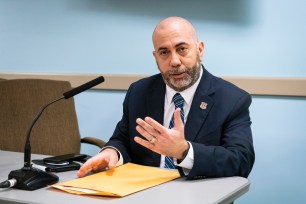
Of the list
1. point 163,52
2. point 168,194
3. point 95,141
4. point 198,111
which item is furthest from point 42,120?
point 168,194

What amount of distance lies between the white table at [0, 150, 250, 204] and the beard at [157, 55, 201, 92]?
1.98ft

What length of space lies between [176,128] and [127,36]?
1.62m

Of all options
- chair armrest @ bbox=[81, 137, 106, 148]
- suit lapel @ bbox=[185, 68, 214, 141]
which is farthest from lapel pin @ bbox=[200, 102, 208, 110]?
chair armrest @ bbox=[81, 137, 106, 148]

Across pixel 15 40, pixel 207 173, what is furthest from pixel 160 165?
pixel 15 40

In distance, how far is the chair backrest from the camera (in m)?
2.88

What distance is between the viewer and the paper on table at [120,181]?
1.51 meters

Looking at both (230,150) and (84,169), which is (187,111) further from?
(84,169)

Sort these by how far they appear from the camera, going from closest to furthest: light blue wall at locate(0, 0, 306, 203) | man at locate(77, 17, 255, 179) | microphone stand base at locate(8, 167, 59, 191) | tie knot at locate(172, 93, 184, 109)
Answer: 1. microphone stand base at locate(8, 167, 59, 191)
2. man at locate(77, 17, 255, 179)
3. tie knot at locate(172, 93, 184, 109)
4. light blue wall at locate(0, 0, 306, 203)

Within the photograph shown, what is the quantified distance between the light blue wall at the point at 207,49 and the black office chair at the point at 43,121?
47 centimetres

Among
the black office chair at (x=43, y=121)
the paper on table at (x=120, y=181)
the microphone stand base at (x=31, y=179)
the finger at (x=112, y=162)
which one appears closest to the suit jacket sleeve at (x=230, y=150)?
the paper on table at (x=120, y=181)

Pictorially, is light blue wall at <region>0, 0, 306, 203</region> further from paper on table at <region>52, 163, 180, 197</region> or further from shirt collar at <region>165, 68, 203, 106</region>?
paper on table at <region>52, 163, 180, 197</region>

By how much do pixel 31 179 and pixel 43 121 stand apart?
53.4 inches

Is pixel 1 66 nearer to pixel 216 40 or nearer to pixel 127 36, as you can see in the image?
pixel 127 36

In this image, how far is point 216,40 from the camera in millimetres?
2871
